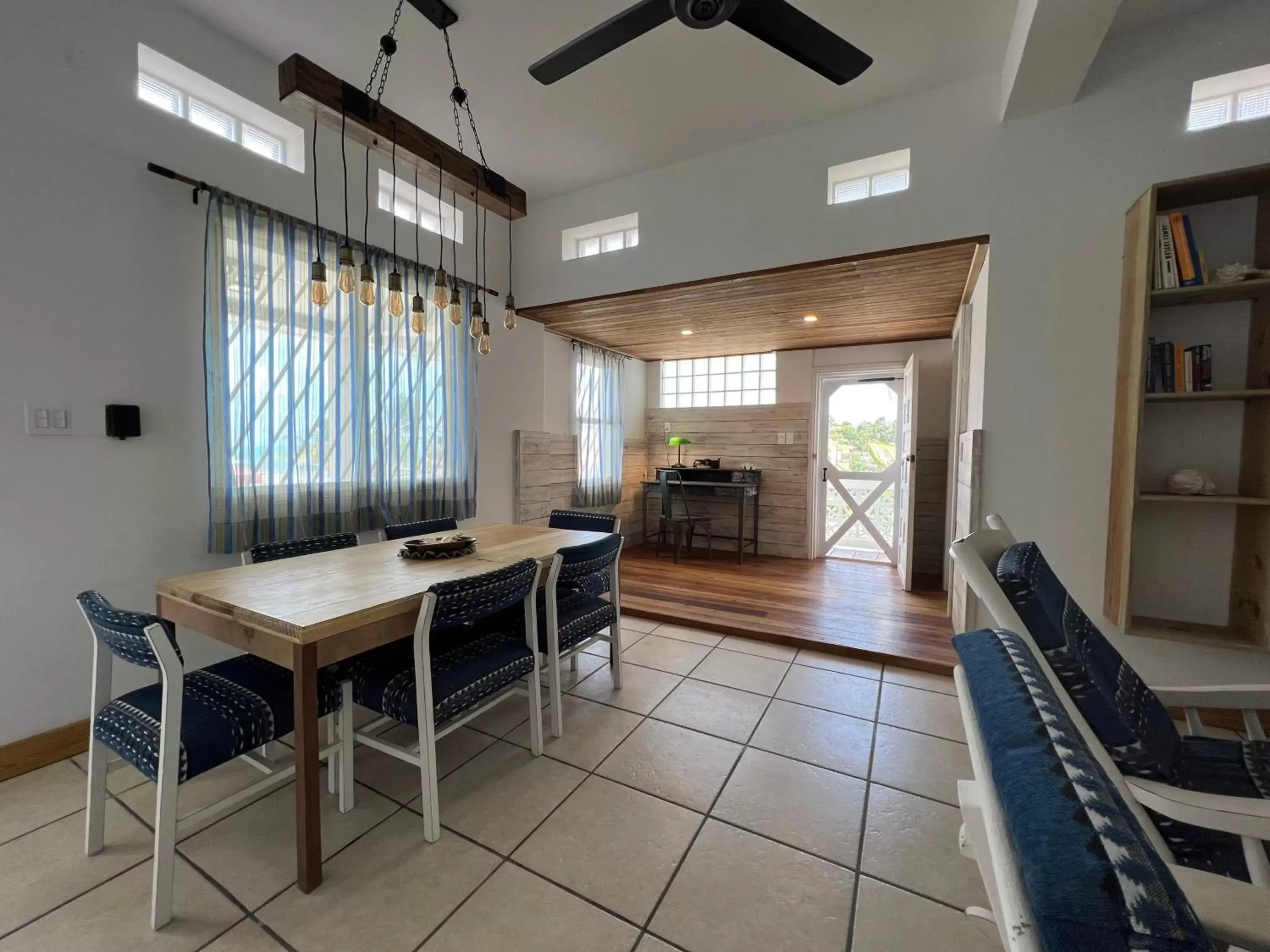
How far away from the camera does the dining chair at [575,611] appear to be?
6.85ft

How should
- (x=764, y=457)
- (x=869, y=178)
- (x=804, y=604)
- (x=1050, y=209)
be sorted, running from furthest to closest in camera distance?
1. (x=764, y=457)
2. (x=804, y=604)
3. (x=869, y=178)
4. (x=1050, y=209)

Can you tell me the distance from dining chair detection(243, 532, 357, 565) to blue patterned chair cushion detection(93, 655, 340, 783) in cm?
57

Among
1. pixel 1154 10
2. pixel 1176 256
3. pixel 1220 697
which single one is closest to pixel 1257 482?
pixel 1176 256

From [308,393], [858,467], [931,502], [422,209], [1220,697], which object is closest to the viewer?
[1220,697]

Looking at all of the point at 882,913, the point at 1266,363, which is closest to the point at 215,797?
the point at 882,913

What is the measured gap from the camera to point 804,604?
147 inches

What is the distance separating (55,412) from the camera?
189 centimetres

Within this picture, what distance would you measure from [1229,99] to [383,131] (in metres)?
3.53

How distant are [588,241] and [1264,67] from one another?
345 centimetres

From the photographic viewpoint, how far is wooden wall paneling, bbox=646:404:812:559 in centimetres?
548

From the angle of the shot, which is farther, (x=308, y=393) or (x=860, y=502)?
(x=860, y=502)

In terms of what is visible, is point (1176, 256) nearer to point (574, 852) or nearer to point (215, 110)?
point (574, 852)

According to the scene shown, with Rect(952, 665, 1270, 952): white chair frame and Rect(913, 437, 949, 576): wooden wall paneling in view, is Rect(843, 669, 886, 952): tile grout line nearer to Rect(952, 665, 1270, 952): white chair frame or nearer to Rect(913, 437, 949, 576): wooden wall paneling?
Rect(952, 665, 1270, 952): white chair frame

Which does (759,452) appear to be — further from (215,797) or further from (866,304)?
(215,797)
